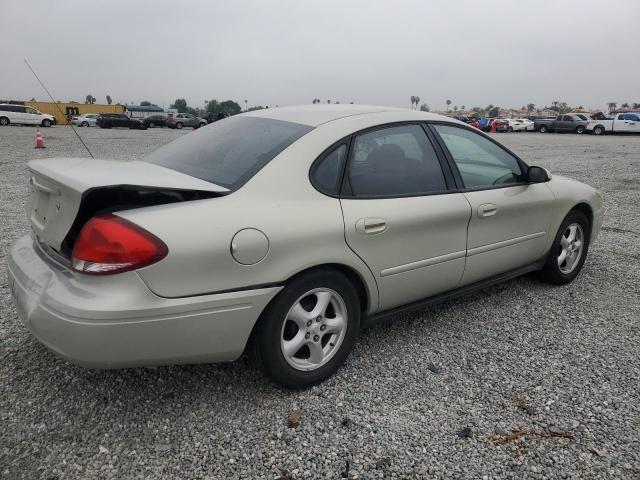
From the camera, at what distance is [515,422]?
2.43 meters

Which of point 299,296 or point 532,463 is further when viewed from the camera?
point 299,296

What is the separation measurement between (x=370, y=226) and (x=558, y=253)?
7.22 feet

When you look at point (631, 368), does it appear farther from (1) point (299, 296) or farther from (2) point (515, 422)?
(1) point (299, 296)

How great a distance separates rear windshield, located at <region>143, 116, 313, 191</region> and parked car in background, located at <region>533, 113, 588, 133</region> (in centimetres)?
3760

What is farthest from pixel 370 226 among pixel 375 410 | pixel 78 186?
pixel 78 186

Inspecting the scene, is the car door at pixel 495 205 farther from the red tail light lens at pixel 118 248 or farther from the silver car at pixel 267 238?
the red tail light lens at pixel 118 248

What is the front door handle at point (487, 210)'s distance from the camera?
3.29 metres

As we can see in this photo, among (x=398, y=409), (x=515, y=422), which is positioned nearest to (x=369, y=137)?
(x=398, y=409)

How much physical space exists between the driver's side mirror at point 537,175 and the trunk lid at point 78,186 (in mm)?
2396

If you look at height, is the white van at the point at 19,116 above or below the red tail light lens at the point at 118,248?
below

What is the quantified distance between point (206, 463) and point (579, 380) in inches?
81.0

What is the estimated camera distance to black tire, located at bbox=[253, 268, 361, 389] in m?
2.42

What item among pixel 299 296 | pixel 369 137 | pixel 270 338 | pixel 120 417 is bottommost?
pixel 120 417

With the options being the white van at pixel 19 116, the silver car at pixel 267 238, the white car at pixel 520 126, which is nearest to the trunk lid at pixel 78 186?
the silver car at pixel 267 238
